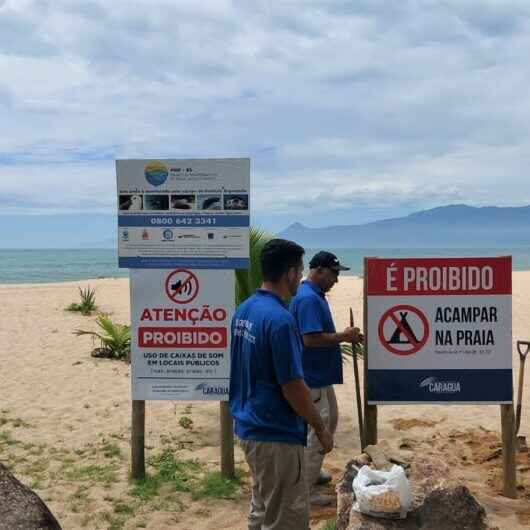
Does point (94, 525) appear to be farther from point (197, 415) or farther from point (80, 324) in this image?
point (80, 324)

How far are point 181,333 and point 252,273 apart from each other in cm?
171

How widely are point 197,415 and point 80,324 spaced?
8.40 metres

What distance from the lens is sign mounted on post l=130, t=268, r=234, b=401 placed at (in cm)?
600

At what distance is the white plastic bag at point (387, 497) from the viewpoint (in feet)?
13.0

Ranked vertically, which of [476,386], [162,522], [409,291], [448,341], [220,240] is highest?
[220,240]

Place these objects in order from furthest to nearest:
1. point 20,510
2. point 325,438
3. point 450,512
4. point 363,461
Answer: point 363,461, point 450,512, point 325,438, point 20,510

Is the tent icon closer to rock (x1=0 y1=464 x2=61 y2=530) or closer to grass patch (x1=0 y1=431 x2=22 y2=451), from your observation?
rock (x1=0 y1=464 x2=61 y2=530)

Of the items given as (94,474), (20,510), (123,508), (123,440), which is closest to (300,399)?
(20,510)

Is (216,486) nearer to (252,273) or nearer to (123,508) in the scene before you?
(123,508)

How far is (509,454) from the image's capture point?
5.46 m

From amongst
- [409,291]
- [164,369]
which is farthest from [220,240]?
[409,291]

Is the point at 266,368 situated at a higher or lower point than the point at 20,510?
higher

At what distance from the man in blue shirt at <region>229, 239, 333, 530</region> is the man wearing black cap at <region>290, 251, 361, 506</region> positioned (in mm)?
1334

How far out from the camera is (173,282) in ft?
19.7
